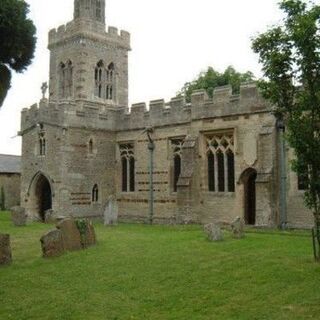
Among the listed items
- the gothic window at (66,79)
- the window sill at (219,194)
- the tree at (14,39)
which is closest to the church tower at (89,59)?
the gothic window at (66,79)

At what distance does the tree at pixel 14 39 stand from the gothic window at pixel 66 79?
13.4 meters

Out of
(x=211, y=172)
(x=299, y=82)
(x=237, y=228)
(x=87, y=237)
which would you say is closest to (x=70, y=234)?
(x=87, y=237)

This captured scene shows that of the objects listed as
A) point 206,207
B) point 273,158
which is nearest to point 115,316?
point 273,158

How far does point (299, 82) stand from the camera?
10500 millimetres

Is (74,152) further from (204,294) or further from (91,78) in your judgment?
(204,294)

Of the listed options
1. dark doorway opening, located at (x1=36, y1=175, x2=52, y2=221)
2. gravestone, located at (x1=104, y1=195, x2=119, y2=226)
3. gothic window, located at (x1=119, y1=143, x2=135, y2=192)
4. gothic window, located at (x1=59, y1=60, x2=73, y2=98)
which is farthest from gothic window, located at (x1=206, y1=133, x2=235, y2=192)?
gothic window, located at (x1=59, y1=60, x2=73, y2=98)

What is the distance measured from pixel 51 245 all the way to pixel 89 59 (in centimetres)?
1976

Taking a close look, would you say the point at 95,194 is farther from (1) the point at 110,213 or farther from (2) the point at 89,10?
(2) the point at 89,10

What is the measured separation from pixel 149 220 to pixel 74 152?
5001 millimetres

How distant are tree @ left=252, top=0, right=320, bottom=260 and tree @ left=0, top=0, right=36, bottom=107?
29.4 ft

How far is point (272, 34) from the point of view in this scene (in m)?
10.4

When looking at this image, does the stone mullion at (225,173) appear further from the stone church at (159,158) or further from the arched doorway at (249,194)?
the arched doorway at (249,194)

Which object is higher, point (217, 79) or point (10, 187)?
point (217, 79)

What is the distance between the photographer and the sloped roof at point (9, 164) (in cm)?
3646
